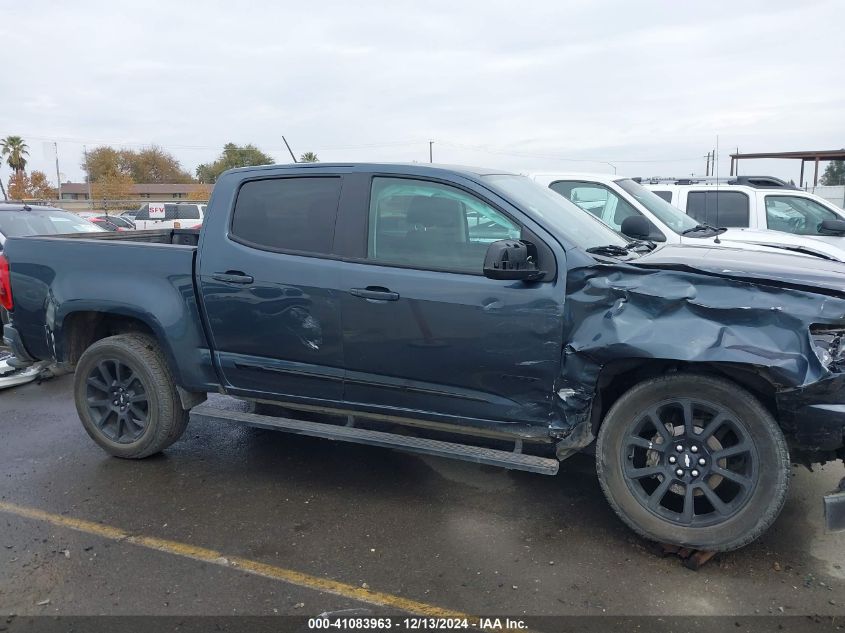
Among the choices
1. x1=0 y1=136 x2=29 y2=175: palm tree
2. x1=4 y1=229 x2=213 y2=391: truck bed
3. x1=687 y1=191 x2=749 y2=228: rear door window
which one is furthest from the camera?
x1=0 y1=136 x2=29 y2=175: palm tree

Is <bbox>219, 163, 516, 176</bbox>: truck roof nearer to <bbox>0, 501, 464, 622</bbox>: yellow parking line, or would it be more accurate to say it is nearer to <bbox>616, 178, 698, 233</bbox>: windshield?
<bbox>0, 501, 464, 622</bbox>: yellow parking line

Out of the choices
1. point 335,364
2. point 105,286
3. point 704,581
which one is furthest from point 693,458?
point 105,286

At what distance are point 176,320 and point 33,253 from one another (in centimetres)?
130

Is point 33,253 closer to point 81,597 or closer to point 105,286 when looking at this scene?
point 105,286

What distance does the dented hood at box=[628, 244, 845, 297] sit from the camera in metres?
3.11

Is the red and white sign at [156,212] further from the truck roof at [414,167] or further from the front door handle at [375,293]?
the front door handle at [375,293]

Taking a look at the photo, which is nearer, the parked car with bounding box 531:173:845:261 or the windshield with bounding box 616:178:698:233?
the parked car with bounding box 531:173:845:261

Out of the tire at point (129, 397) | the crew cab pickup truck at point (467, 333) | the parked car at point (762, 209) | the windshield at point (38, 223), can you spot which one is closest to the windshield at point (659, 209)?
the parked car at point (762, 209)

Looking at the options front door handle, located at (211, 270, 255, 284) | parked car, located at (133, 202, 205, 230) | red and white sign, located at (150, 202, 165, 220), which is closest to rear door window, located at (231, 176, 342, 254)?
front door handle, located at (211, 270, 255, 284)

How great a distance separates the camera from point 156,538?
371 centimetres

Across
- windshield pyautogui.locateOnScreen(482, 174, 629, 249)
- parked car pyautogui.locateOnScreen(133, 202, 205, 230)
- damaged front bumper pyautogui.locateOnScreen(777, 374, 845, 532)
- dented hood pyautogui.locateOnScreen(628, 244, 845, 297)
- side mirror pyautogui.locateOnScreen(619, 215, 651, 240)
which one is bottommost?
damaged front bumper pyautogui.locateOnScreen(777, 374, 845, 532)

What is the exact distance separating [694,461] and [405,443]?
152cm

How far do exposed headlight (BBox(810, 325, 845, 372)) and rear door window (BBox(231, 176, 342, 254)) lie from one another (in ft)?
8.37

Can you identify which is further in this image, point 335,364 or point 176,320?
point 176,320
